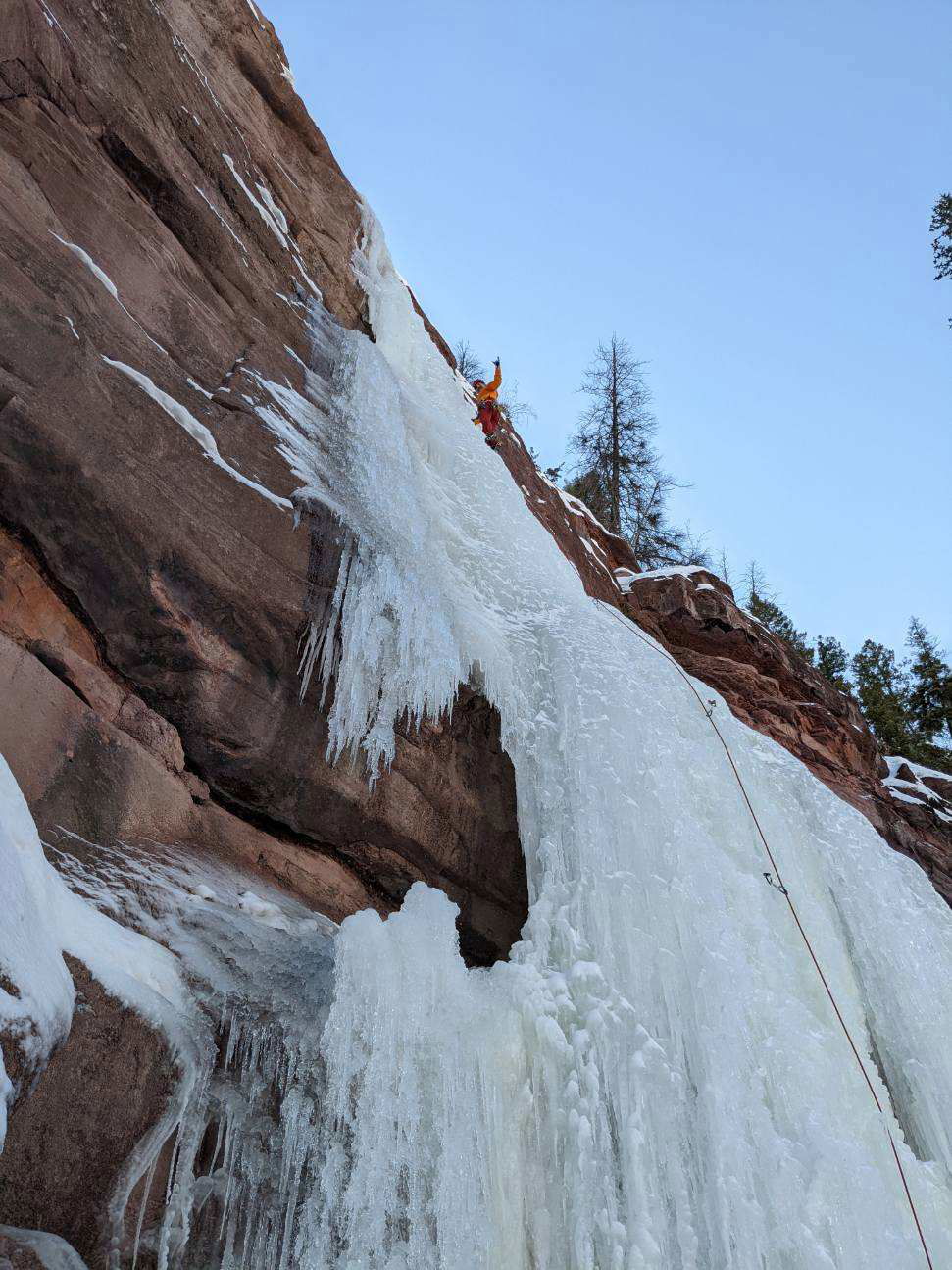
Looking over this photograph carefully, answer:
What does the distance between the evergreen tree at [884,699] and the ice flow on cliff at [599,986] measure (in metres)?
8.31

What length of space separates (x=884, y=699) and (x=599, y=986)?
13159 millimetres

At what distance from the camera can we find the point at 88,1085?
3.14 metres

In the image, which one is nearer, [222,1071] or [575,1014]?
[222,1071]

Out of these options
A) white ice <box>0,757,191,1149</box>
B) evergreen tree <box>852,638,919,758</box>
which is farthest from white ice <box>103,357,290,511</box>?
evergreen tree <box>852,638,919,758</box>

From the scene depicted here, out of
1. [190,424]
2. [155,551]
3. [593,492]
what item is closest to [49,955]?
[155,551]

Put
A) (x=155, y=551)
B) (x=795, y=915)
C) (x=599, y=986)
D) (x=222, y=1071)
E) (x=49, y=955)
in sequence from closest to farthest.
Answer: (x=49, y=955)
(x=222, y=1071)
(x=599, y=986)
(x=155, y=551)
(x=795, y=915)

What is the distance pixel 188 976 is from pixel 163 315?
392 cm

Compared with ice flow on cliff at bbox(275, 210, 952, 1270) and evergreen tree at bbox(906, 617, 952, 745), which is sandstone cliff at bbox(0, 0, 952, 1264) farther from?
evergreen tree at bbox(906, 617, 952, 745)

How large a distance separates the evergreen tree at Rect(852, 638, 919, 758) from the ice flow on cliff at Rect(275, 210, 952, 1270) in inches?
327

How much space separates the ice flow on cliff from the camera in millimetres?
3592

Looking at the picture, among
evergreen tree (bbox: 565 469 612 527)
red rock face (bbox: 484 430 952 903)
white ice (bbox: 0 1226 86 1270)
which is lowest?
white ice (bbox: 0 1226 86 1270)

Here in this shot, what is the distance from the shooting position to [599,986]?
442cm

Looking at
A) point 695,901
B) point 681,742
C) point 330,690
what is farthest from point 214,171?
point 695,901

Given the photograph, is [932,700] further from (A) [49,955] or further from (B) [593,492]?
(A) [49,955]
